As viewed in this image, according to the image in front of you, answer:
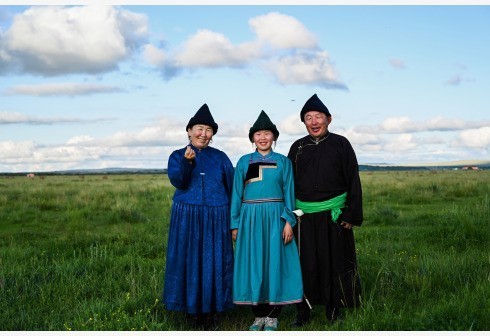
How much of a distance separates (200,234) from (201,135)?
36.4 inches

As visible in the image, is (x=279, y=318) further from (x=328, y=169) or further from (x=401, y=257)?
(x=401, y=257)

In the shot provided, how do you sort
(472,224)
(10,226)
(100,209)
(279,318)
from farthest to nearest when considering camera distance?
(100,209) → (10,226) → (472,224) → (279,318)

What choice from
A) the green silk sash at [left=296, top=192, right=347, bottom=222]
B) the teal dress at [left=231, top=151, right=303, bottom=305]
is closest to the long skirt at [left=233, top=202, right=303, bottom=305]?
the teal dress at [left=231, top=151, right=303, bottom=305]

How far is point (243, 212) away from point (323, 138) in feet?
3.47

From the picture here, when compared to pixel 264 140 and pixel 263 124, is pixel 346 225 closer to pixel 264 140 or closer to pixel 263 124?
pixel 264 140

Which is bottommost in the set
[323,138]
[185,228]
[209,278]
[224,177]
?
[209,278]

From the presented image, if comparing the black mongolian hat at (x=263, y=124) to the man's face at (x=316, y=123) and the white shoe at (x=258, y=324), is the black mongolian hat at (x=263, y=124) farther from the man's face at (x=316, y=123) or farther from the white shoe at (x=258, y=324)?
the white shoe at (x=258, y=324)

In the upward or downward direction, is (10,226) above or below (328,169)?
below

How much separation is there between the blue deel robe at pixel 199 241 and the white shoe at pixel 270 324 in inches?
15.2

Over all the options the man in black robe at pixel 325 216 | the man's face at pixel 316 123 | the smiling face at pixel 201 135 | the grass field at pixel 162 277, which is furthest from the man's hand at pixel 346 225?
the smiling face at pixel 201 135

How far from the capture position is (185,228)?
188 inches

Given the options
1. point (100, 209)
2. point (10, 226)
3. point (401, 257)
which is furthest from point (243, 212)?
point (100, 209)

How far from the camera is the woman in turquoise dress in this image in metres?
4.60

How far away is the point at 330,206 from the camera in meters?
4.78
